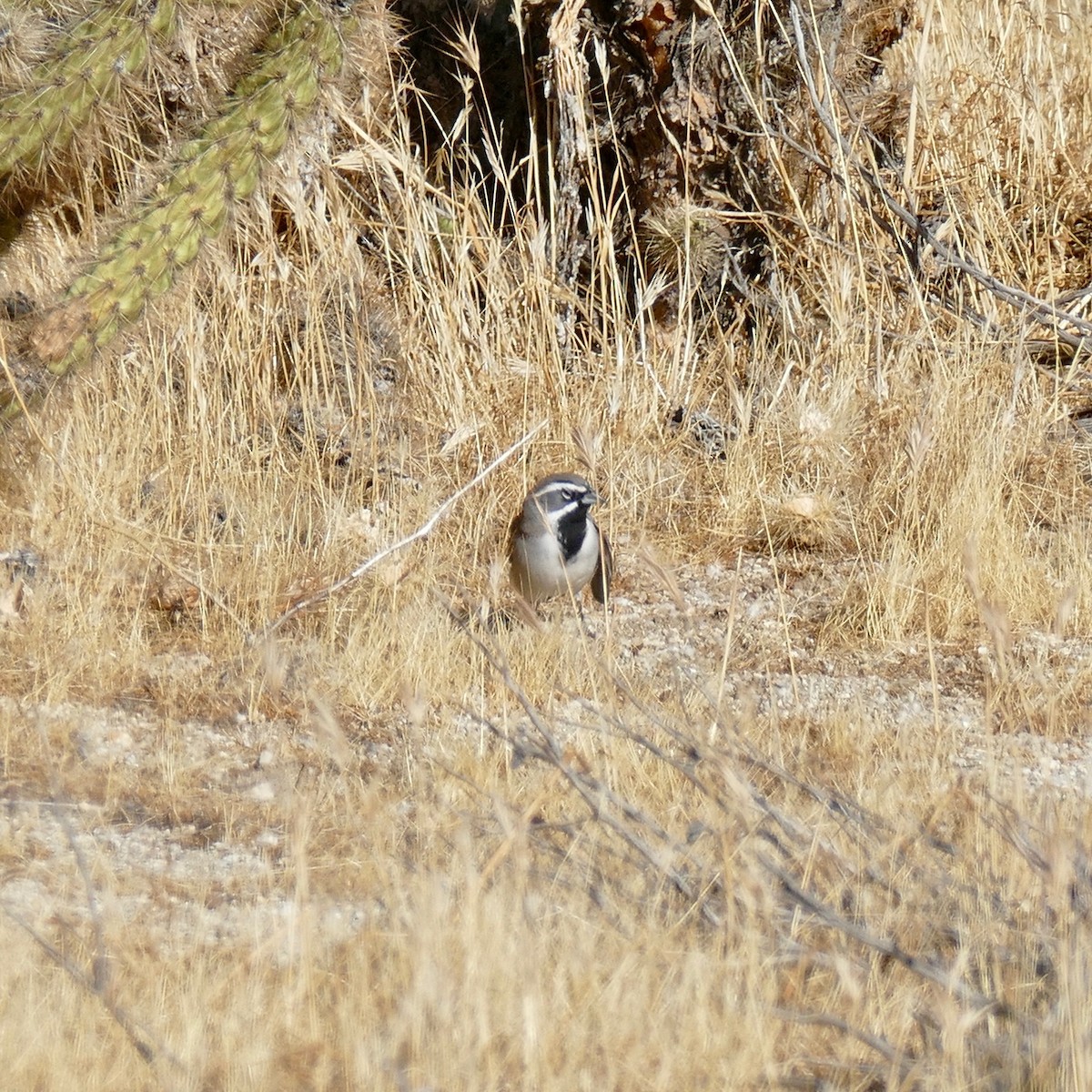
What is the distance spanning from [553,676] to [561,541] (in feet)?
2.79

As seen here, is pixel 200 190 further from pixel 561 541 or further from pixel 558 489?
pixel 561 541

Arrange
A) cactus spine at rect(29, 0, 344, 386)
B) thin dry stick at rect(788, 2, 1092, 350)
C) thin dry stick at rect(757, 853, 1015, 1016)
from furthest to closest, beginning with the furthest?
thin dry stick at rect(788, 2, 1092, 350) → cactus spine at rect(29, 0, 344, 386) → thin dry stick at rect(757, 853, 1015, 1016)

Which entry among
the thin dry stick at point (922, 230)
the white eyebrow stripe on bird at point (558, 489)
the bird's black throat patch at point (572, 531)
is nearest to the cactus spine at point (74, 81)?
the white eyebrow stripe on bird at point (558, 489)

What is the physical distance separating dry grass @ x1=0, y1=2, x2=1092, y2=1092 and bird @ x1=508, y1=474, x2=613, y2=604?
21 cm

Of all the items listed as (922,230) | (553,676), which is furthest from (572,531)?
(922,230)

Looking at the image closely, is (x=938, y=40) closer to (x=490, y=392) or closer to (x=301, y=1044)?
(x=490, y=392)

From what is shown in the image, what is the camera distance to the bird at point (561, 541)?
5605 mm

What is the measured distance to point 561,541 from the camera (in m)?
5.61

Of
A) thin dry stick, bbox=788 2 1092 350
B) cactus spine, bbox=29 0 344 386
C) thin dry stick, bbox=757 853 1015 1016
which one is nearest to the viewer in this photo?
thin dry stick, bbox=757 853 1015 1016

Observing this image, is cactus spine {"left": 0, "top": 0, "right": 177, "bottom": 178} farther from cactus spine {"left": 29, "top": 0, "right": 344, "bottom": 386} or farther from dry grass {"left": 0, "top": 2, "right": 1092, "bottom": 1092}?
dry grass {"left": 0, "top": 2, "right": 1092, "bottom": 1092}

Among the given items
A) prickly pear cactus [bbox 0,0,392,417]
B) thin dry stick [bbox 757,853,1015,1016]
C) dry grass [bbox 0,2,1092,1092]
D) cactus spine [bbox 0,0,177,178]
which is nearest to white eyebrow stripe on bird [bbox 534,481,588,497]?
dry grass [bbox 0,2,1092,1092]

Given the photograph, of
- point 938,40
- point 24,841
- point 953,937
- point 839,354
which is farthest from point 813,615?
point 938,40

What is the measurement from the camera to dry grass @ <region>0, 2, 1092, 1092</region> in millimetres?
2748

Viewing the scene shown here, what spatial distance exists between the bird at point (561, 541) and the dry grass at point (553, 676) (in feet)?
0.69
